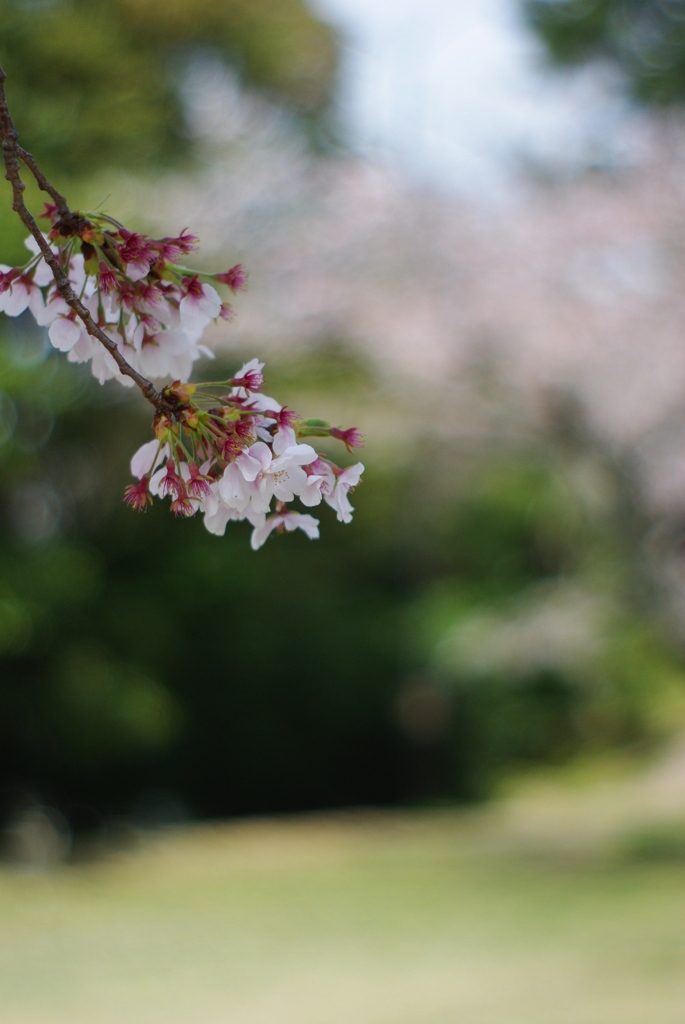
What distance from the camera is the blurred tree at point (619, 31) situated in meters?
7.27

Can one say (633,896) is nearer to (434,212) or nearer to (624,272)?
(624,272)

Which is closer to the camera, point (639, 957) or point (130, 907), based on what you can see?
point (639, 957)

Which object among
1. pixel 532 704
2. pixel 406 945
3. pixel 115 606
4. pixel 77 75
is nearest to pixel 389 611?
pixel 532 704

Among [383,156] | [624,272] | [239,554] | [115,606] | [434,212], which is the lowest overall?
[115,606]

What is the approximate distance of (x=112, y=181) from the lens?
609 centimetres

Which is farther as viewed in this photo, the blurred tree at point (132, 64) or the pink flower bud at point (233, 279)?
the blurred tree at point (132, 64)

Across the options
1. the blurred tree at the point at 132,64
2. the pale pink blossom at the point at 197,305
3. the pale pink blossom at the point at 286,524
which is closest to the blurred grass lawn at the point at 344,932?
the pale pink blossom at the point at 286,524

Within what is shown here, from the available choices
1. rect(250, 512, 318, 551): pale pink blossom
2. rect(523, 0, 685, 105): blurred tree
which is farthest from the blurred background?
rect(250, 512, 318, 551): pale pink blossom

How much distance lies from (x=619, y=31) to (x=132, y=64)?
3358 millimetres

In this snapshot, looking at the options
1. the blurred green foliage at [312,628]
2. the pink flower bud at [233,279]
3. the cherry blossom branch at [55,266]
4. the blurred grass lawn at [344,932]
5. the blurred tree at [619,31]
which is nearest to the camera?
the cherry blossom branch at [55,266]

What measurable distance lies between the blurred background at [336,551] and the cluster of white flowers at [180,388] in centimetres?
359

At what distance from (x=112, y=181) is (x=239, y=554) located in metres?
2.49

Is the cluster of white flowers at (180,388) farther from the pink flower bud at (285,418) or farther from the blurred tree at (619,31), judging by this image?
the blurred tree at (619,31)

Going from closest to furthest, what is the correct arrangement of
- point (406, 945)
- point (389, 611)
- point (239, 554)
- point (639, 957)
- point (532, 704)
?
point (639, 957)
point (406, 945)
point (239, 554)
point (389, 611)
point (532, 704)
